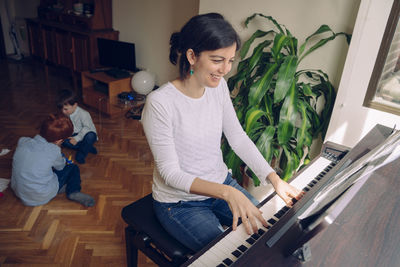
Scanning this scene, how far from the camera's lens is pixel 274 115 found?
2.28 metres

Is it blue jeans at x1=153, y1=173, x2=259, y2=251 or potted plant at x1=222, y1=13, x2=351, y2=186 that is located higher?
potted plant at x1=222, y1=13, x2=351, y2=186

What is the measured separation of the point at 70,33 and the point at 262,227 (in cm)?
484

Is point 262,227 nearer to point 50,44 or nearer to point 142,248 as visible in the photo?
point 142,248

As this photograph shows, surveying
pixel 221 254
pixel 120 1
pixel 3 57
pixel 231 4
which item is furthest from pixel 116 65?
pixel 221 254

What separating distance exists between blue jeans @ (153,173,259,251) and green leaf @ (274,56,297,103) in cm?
85

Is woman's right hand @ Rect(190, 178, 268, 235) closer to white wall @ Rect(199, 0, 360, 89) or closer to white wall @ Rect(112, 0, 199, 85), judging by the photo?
white wall @ Rect(199, 0, 360, 89)

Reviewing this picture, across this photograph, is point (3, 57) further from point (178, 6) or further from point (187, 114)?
point (187, 114)

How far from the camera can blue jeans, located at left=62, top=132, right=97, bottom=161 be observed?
3.06 metres

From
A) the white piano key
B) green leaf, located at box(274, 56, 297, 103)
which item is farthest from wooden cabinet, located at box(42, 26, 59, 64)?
the white piano key

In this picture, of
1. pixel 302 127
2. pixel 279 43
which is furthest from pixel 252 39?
pixel 302 127

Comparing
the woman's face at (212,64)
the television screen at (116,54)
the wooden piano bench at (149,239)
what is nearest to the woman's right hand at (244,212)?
the wooden piano bench at (149,239)

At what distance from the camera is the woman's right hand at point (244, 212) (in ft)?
3.28

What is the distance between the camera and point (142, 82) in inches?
164

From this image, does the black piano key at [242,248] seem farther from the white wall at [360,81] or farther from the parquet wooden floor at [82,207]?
the white wall at [360,81]
